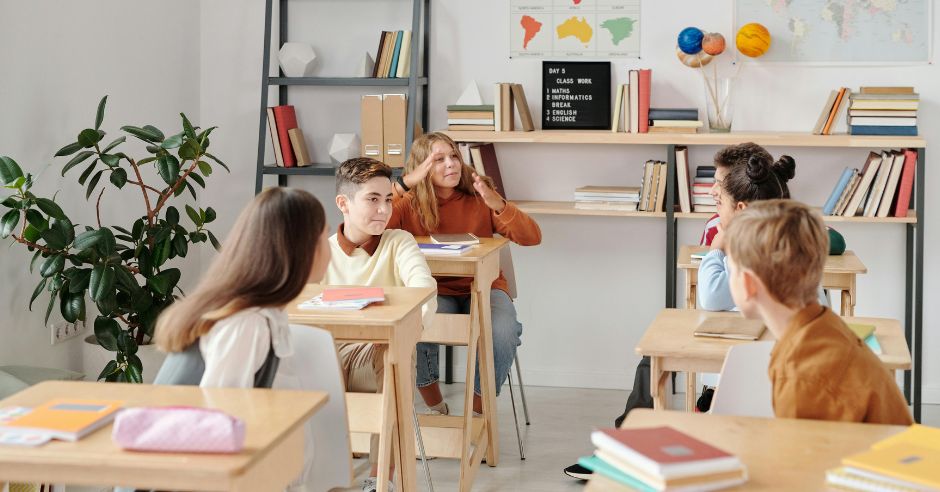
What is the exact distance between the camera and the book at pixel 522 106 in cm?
488

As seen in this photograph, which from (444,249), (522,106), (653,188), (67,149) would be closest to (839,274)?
(653,188)

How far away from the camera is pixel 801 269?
1972 millimetres

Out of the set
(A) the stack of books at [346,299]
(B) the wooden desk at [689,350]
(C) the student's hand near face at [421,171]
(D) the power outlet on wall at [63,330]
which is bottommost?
(D) the power outlet on wall at [63,330]

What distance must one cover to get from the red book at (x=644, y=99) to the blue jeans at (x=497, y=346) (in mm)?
1063

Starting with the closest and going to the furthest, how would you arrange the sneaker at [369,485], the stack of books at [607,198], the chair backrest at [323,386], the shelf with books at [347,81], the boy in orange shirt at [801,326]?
the boy in orange shirt at [801,326], the chair backrest at [323,386], the sneaker at [369,485], the stack of books at [607,198], the shelf with books at [347,81]

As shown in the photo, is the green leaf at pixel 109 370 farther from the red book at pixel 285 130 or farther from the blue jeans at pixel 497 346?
the red book at pixel 285 130

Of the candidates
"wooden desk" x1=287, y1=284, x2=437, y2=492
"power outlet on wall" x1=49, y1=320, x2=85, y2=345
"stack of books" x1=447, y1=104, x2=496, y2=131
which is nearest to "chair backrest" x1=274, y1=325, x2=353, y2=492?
"wooden desk" x1=287, y1=284, x2=437, y2=492

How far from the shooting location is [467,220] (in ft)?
14.5

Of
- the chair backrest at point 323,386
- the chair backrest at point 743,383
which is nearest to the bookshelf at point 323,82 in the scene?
the chair backrest at point 323,386

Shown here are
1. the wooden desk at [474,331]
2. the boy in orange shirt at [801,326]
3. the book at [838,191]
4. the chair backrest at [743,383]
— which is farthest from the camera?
the book at [838,191]

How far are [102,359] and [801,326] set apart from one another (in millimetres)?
3021

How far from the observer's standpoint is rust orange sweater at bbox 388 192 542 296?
14.3ft

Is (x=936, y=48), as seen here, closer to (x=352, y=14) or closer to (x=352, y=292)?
(x=352, y=14)

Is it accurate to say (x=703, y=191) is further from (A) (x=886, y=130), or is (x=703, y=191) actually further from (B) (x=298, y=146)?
(B) (x=298, y=146)
